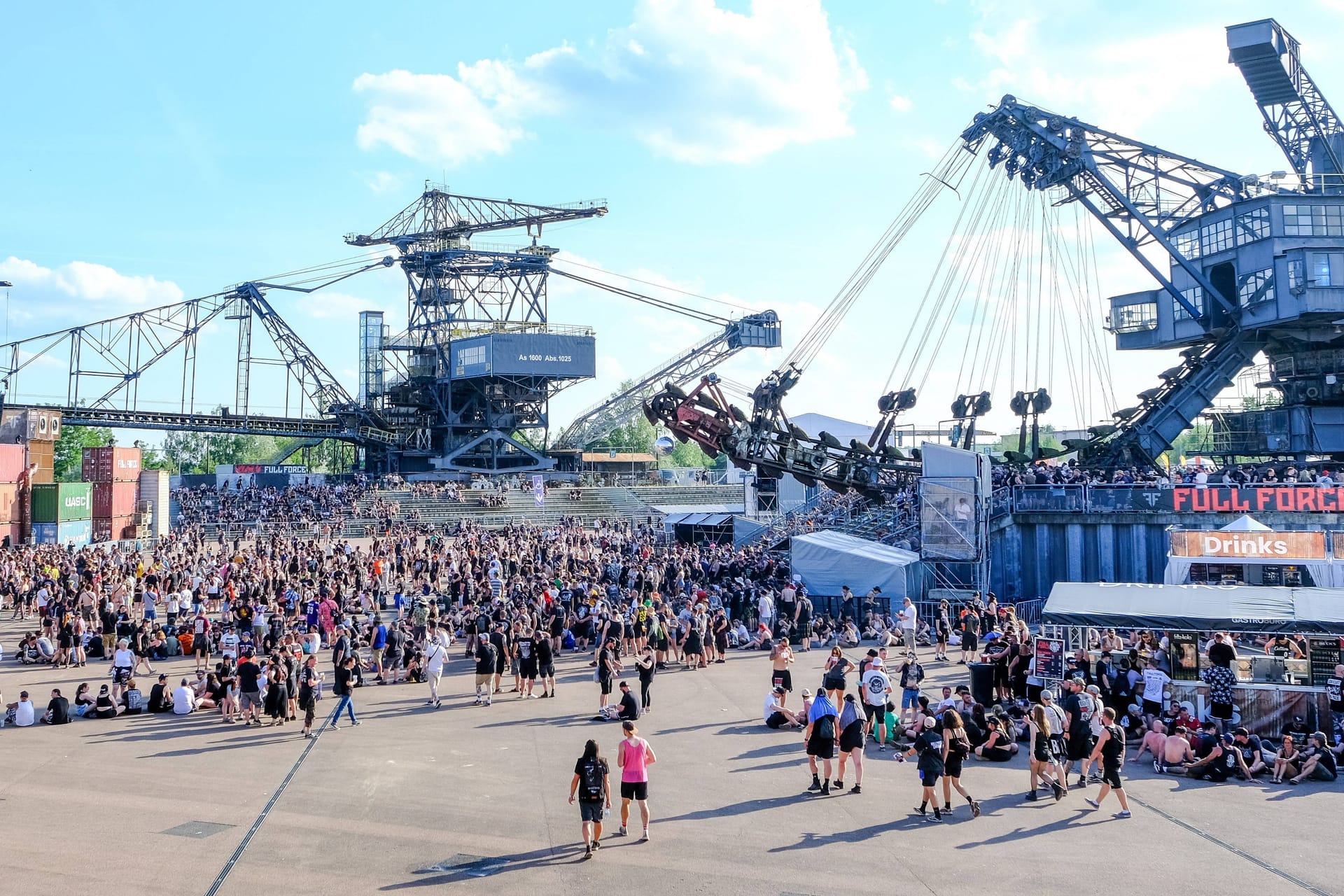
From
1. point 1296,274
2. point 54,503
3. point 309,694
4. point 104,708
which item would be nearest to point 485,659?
point 309,694

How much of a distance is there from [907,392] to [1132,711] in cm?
1893

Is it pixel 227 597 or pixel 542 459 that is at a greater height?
pixel 542 459

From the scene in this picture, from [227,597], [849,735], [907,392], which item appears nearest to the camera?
[849,735]

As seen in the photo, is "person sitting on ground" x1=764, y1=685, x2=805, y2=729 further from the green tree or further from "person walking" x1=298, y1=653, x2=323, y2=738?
the green tree

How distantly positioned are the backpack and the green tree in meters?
84.9

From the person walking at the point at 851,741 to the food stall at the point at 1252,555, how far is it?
12.0 meters

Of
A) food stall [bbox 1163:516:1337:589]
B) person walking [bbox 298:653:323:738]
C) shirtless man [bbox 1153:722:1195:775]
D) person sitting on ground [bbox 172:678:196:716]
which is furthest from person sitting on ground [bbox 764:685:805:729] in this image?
food stall [bbox 1163:516:1337:589]

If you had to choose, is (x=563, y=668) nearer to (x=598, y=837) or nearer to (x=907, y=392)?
(x=598, y=837)

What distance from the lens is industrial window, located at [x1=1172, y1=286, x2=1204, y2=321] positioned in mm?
40469

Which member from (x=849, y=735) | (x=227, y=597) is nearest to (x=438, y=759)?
(x=849, y=735)

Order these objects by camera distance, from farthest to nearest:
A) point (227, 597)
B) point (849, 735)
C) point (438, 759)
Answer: point (227, 597) < point (438, 759) < point (849, 735)

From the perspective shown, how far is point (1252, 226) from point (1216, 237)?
171cm

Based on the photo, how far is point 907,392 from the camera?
32094mm

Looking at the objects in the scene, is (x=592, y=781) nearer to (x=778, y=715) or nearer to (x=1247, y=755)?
(x=778, y=715)
